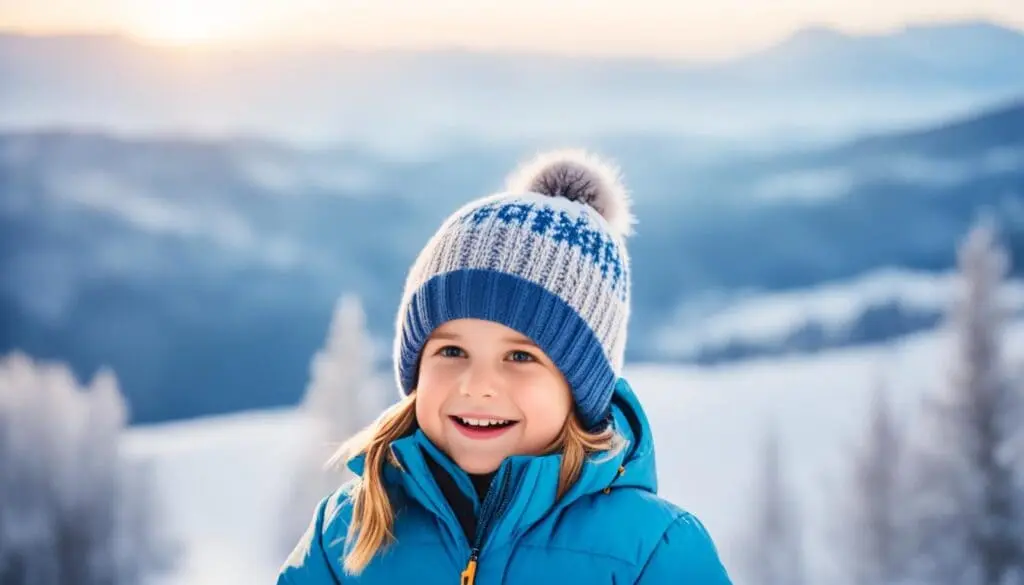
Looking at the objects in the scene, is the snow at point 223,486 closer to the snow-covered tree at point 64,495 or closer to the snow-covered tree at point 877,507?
the snow-covered tree at point 64,495

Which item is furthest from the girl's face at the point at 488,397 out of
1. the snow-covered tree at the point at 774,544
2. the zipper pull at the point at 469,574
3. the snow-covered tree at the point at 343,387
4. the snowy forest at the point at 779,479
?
the snow-covered tree at the point at 774,544

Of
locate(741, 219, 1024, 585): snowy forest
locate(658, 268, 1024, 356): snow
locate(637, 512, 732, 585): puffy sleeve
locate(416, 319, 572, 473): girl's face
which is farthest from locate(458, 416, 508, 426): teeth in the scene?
locate(658, 268, 1024, 356): snow

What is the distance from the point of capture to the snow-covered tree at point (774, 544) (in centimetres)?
2359

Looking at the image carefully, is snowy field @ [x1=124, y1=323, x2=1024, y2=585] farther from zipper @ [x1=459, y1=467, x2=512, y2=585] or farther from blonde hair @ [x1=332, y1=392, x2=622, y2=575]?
zipper @ [x1=459, y1=467, x2=512, y2=585]

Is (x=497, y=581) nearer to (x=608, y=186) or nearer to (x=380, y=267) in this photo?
(x=608, y=186)

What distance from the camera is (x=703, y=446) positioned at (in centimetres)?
3400

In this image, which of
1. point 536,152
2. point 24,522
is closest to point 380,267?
point 24,522

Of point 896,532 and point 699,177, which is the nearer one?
point 896,532

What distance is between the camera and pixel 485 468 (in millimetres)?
1865

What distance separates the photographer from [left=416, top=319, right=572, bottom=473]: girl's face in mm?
1844

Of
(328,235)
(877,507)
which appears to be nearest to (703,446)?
(877,507)

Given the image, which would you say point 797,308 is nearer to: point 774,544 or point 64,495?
point 774,544

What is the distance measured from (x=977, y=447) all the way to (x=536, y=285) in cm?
1678

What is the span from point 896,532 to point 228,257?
30.5 meters
